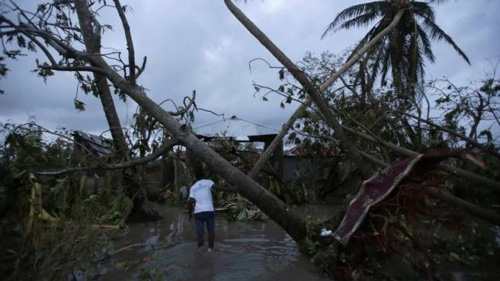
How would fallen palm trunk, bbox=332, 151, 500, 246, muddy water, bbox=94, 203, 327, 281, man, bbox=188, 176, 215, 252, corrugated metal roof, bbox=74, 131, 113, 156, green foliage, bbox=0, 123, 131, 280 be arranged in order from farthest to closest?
corrugated metal roof, bbox=74, 131, 113, 156
man, bbox=188, 176, 215, 252
muddy water, bbox=94, 203, 327, 281
fallen palm trunk, bbox=332, 151, 500, 246
green foliage, bbox=0, 123, 131, 280

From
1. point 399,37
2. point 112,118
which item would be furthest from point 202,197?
point 399,37

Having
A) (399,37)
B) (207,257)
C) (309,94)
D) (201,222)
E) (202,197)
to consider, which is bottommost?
(207,257)

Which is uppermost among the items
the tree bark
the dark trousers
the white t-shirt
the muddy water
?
the tree bark

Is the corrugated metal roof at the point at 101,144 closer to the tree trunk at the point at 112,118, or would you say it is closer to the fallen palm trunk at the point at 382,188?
the tree trunk at the point at 112,118

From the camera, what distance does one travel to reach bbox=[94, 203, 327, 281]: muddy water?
5.94 m

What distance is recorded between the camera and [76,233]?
168 inches

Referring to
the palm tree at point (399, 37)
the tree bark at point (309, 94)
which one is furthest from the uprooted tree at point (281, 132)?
the palm tree at point (399, 37)

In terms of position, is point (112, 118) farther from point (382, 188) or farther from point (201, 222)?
point (382, 188)

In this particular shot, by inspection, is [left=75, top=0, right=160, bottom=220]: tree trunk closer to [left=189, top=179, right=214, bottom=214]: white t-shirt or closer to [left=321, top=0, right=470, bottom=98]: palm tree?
[left=189, top=179, right=214, bottom=214]: white t-shirt

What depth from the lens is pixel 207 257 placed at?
7023mm

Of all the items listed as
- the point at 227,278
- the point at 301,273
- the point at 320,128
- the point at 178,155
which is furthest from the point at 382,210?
the point at 178,155

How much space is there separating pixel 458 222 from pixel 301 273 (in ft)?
7.36

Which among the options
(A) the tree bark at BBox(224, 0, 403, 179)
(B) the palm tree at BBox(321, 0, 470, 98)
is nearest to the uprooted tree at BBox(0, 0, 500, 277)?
(A) the tree bark at BBox(224, 0, 403, 179)

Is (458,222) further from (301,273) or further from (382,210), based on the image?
(301,273)
